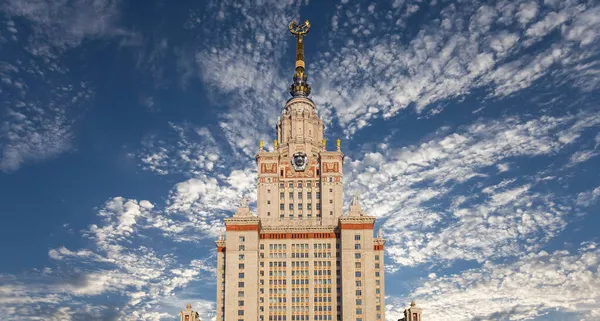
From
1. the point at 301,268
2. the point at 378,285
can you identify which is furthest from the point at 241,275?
the point at 378,285

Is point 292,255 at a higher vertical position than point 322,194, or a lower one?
lower

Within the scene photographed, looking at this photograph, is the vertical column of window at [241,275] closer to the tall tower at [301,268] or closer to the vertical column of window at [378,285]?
the tall tower at [301,268]

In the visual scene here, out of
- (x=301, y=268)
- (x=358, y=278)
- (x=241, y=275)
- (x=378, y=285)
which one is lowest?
(x=378, y=285)

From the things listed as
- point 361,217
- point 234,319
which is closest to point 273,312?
point 234,319

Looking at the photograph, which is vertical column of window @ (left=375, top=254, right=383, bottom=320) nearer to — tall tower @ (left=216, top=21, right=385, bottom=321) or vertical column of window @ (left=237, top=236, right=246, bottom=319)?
tall tower @ (left=216, top=21, right=385, bottom=321)

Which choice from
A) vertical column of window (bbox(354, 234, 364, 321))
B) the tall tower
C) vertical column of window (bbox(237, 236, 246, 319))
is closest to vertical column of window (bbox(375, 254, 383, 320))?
the tall tower

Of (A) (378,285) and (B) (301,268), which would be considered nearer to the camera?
(A) (378,285)

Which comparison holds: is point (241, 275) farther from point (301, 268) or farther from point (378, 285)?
point (378, 285)

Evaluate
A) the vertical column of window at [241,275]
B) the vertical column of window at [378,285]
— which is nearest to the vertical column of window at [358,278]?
the vertical column of window at [378,285]

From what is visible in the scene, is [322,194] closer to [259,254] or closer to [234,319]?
[259,254]

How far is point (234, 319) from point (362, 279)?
1499 inches

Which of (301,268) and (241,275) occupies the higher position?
(301,268)

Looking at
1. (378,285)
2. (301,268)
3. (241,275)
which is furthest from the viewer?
(301,268)

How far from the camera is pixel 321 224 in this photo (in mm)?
195250
